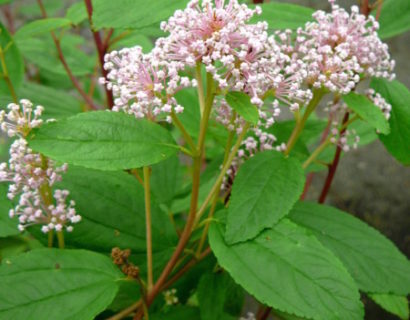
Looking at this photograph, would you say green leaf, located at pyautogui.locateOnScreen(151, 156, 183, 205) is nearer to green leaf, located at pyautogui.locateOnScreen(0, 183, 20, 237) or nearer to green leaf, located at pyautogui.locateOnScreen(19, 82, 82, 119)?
green leaf, located at pyautogui.locateOnScreen(19, 82, 82, 119)

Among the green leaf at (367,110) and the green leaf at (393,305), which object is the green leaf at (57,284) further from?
the green leaf at (393,305)

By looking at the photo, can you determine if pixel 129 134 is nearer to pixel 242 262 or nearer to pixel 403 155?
pixel 242 262

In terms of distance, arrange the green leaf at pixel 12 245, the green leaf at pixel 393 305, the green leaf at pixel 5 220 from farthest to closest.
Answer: the green leaf at pixel 12 245 → the green leaf at pixel 393 305 → the green leaf at pixel 5 220

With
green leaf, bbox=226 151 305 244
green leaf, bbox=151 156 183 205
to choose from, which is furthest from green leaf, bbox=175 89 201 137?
green leaf, bbox=226 151 305 244

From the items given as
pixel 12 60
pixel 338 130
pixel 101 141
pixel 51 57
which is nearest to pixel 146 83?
pixel 101 141

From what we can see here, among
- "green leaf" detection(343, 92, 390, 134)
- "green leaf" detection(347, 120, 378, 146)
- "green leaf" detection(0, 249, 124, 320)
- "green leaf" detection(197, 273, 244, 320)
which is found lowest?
"green leaf" detection(197, 273, 244, 320)

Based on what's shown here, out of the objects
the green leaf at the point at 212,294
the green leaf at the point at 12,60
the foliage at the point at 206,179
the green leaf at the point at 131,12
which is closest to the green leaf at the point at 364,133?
the foliage at the point at 206,179

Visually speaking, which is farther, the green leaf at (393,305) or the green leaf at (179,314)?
the green leaf at (393,305)
